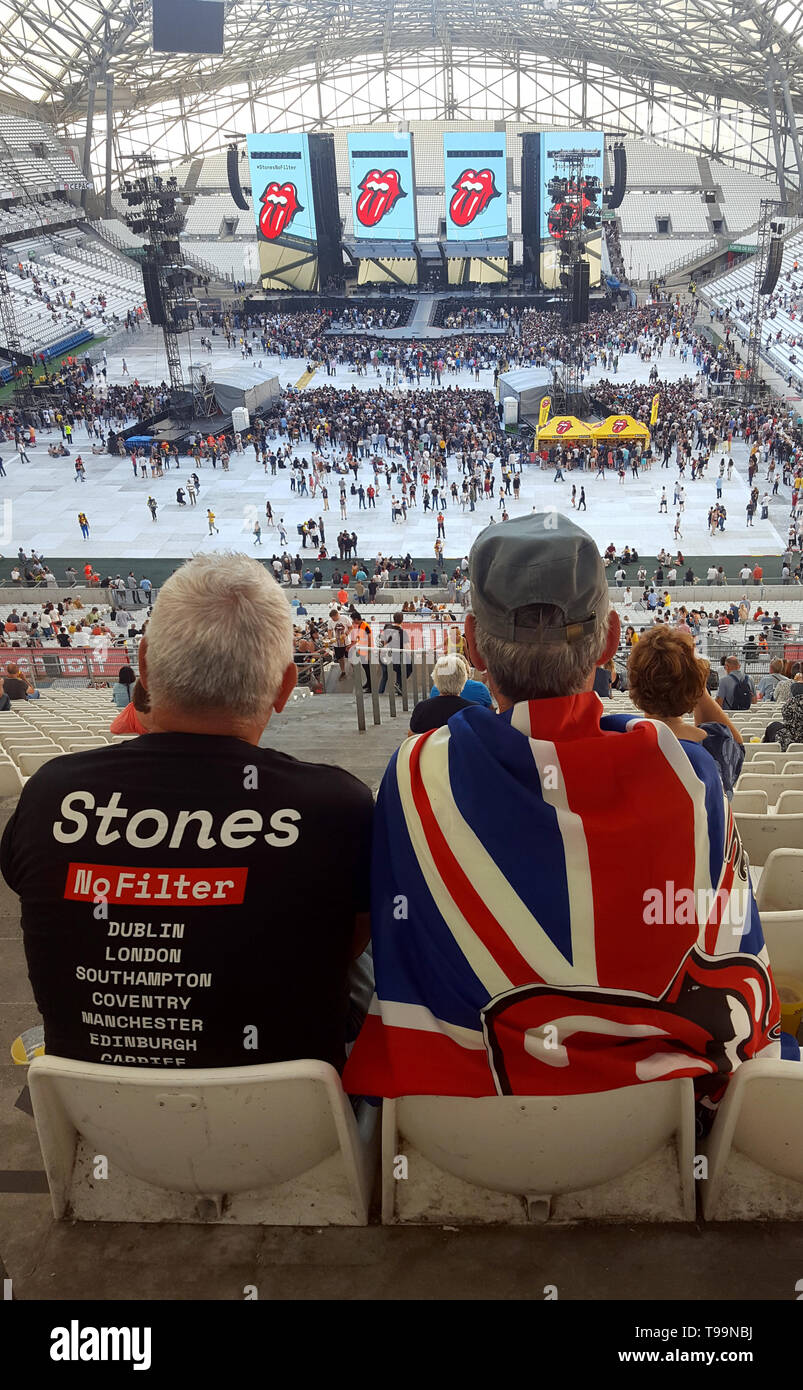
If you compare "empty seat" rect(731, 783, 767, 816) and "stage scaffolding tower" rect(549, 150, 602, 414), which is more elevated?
"stage scaffolding tower" rect(549, 150, 602, 414)

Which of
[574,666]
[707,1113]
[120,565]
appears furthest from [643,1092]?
[120,565]

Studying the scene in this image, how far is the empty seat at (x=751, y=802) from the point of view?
15.5 feet

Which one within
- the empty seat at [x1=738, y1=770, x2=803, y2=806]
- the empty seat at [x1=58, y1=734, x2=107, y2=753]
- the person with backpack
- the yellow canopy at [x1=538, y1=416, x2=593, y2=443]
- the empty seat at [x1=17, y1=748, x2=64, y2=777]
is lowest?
the person with backpack

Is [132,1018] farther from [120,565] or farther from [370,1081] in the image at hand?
[120,565]

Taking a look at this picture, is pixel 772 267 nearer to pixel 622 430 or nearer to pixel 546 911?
pixel 622 430

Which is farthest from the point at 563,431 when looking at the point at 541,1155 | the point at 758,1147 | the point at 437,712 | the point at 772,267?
the point at 541,1155

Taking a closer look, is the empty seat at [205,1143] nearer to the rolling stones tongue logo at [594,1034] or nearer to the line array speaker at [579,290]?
the rolling stones tongue logo at [594,1034]

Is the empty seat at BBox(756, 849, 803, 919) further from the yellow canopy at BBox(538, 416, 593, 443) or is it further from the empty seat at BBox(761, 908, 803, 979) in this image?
the yellow canopy at BBox(538, 416, 593, 443)

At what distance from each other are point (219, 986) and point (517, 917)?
22.4 inches

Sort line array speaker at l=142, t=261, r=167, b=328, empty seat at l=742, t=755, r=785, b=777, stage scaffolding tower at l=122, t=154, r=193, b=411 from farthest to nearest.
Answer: line array speaker at l=142, t=261, r=167, b=328, stage scaffolding tower at l=122, t=154, r=193, b=411, empty seat at l=742, t=755, r=785, b=777

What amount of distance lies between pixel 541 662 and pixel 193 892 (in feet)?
2.63

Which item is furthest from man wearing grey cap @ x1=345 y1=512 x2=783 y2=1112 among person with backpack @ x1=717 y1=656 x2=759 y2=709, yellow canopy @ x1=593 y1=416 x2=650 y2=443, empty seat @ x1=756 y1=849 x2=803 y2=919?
yellow canopy @ x1=593 y1=416 x2=650 y2=443

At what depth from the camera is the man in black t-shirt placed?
1.76 m

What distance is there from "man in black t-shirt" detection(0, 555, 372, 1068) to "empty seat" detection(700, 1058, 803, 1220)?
0.77 meters
